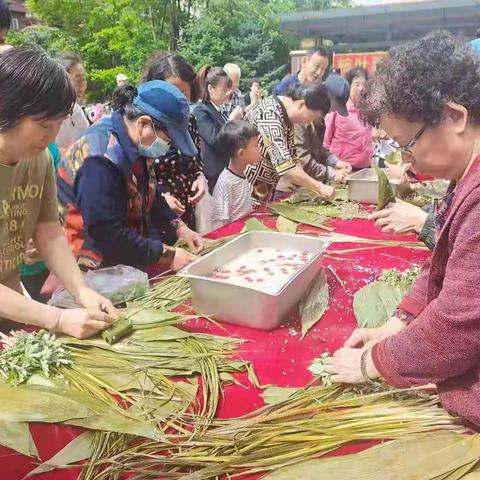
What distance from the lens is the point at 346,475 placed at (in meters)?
0.97

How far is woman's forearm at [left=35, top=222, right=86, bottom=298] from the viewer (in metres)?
1.65

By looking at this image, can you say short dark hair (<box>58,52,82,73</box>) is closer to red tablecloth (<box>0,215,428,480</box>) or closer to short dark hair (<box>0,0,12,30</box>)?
short dark hair (<box>0,0,12,30</box>)

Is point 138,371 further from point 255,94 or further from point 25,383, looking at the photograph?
point 255,94

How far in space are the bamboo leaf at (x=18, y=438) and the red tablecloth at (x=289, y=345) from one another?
3 cm

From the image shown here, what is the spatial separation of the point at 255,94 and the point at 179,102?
270 inches

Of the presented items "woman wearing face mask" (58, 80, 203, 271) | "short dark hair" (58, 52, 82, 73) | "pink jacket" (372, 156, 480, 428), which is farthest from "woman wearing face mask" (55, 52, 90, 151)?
"pink jacket" (372, 156, 480, 428)

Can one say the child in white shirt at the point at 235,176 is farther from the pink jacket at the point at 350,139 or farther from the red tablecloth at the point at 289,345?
the pink jacket at the point at 350,139

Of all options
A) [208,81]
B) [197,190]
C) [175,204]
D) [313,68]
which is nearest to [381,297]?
[175,204]

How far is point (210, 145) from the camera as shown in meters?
3.41

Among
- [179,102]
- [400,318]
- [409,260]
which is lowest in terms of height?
[409,260]

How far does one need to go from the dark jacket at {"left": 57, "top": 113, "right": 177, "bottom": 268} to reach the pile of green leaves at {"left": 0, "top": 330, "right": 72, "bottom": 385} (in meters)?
0.58

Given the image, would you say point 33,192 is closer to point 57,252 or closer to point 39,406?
point 57,252

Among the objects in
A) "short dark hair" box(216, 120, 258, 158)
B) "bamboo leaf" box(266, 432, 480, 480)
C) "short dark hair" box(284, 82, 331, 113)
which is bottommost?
"bamboo leaf" box(266, 432, 480, 480)

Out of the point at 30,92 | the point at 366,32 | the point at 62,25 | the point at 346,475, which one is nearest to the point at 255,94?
the point at 30,92
